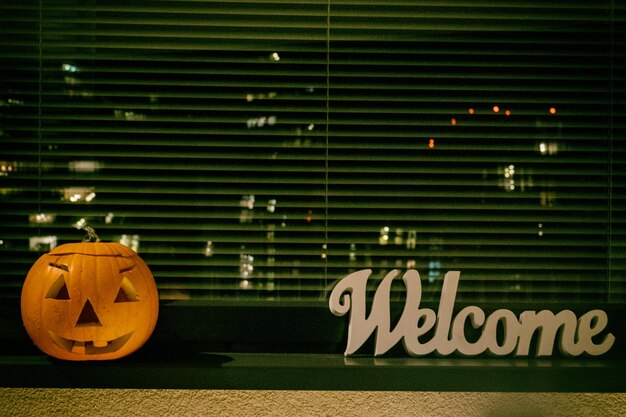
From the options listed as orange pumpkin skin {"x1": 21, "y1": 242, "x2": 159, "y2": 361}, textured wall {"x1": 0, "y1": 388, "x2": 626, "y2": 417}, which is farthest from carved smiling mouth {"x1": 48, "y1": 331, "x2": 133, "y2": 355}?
textured wall {"x1": 0, "y1": 388, "x2": 626, "y2": 417}

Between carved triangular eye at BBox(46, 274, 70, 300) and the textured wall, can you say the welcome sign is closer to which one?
the textured wall

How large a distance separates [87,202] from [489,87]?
1.28m

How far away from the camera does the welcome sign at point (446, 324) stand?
6.36 ft

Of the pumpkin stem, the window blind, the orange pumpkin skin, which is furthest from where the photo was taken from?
the window blind

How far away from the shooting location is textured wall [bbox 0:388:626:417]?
6.79 ft

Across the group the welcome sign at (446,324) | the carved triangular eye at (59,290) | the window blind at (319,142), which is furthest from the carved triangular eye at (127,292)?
the welcome sign at (446,324)

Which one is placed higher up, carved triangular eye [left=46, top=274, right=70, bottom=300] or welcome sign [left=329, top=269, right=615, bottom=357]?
carved triangular eye [left=46, top=274, right=70, bottom=300]

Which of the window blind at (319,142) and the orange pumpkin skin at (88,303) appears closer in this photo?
the orange pumpkin skin at (88,303)

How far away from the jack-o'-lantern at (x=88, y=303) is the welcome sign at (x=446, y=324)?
0.53 meters

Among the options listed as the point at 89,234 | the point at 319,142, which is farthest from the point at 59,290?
the point at 319,142

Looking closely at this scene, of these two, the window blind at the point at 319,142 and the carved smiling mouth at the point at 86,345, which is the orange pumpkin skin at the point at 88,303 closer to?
the carved smiling mouth at the point at 86,345

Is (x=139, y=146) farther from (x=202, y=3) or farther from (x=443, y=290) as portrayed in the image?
(x=443, y=290)

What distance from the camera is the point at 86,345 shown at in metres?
1.90

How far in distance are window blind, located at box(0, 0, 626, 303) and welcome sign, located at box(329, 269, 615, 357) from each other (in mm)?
220
